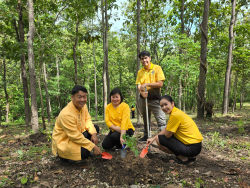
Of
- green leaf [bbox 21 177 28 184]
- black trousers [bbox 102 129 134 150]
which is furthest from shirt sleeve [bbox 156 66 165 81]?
green leaf [bbox 21 177 28 184]

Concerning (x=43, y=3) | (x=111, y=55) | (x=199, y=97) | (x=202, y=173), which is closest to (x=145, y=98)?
(x=202, y=173)

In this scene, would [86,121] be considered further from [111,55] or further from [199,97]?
[111,55]

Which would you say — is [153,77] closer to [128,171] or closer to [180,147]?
[180,147]

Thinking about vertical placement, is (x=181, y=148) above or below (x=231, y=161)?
above

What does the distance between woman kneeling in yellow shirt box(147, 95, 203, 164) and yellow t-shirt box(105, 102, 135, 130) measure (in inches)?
32.5

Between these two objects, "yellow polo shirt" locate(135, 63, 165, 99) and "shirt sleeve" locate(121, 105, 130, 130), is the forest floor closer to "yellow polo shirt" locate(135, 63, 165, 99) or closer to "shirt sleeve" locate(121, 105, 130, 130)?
"shirt sleeve" locate(121, 105, 130, 130)

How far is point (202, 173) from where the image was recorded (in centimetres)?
225

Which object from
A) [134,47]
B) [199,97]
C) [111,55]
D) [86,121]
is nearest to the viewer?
[86,121]

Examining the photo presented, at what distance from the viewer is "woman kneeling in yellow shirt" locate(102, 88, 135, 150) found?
3.08m

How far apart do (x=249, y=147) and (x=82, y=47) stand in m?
17.8

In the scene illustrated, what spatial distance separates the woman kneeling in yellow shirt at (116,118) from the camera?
10.1 feet

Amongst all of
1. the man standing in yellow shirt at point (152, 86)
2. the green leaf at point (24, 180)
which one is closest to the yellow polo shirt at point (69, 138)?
the green leaf at point (24, 180)

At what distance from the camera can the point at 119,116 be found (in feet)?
10.5

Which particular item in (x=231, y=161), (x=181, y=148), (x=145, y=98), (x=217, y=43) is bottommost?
(x=231, y=161)
